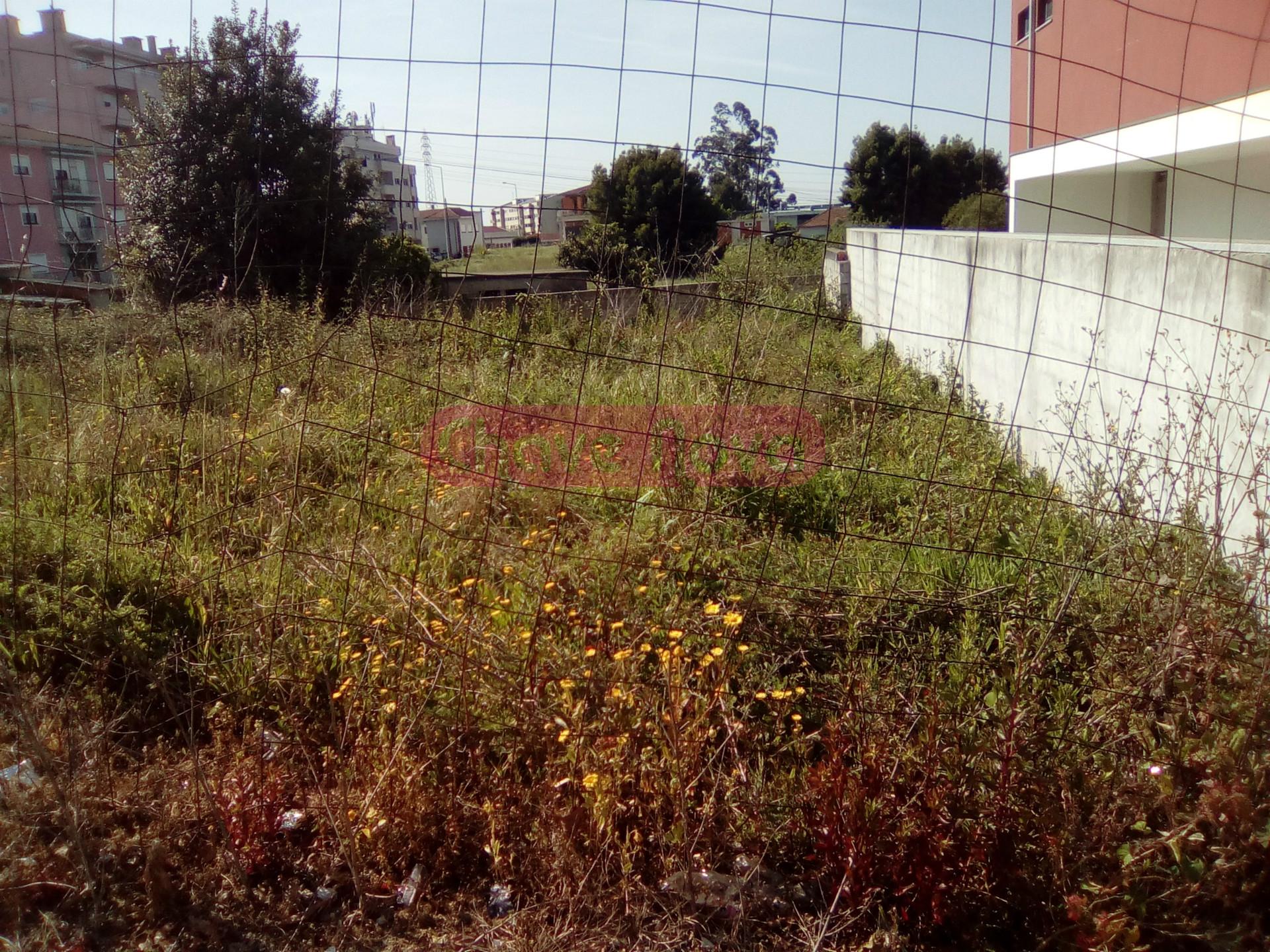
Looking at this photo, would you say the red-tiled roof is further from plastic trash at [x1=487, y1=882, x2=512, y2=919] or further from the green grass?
plastic trash at [x1=487, y1=882, x2=512, y2=919]

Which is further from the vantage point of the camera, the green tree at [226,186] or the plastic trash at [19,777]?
the green tree at [226,186]

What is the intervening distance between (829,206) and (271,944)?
2082mm

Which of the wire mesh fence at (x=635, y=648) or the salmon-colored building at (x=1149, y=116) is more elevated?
the salmon-colored building at (x=1149, y=116)

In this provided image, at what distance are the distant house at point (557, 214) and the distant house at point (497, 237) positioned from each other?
151mm

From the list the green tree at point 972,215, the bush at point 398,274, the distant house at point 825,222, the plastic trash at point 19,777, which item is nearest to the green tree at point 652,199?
the distant house at point 825,222

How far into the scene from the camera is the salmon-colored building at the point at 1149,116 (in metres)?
6.41

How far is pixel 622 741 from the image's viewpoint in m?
1.96

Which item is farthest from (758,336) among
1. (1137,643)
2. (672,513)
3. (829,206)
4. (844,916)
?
(844,916)

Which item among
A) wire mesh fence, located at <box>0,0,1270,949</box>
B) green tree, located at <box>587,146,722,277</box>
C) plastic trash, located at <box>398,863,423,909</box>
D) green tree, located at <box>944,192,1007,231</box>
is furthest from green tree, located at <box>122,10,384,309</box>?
green tree, located at <box>944,192,1007,231</box>

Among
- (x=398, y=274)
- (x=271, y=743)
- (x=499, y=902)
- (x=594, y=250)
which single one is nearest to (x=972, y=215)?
(x=398, y=274)

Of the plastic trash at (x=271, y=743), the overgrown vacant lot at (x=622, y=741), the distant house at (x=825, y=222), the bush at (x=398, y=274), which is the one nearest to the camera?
the overgrown vacant lot at (x=622, y=741)

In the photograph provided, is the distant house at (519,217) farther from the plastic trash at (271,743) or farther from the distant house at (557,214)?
the plastic trash at (271,743)

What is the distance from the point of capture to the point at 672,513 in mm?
3627

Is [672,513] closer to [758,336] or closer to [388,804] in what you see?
[388,804]
